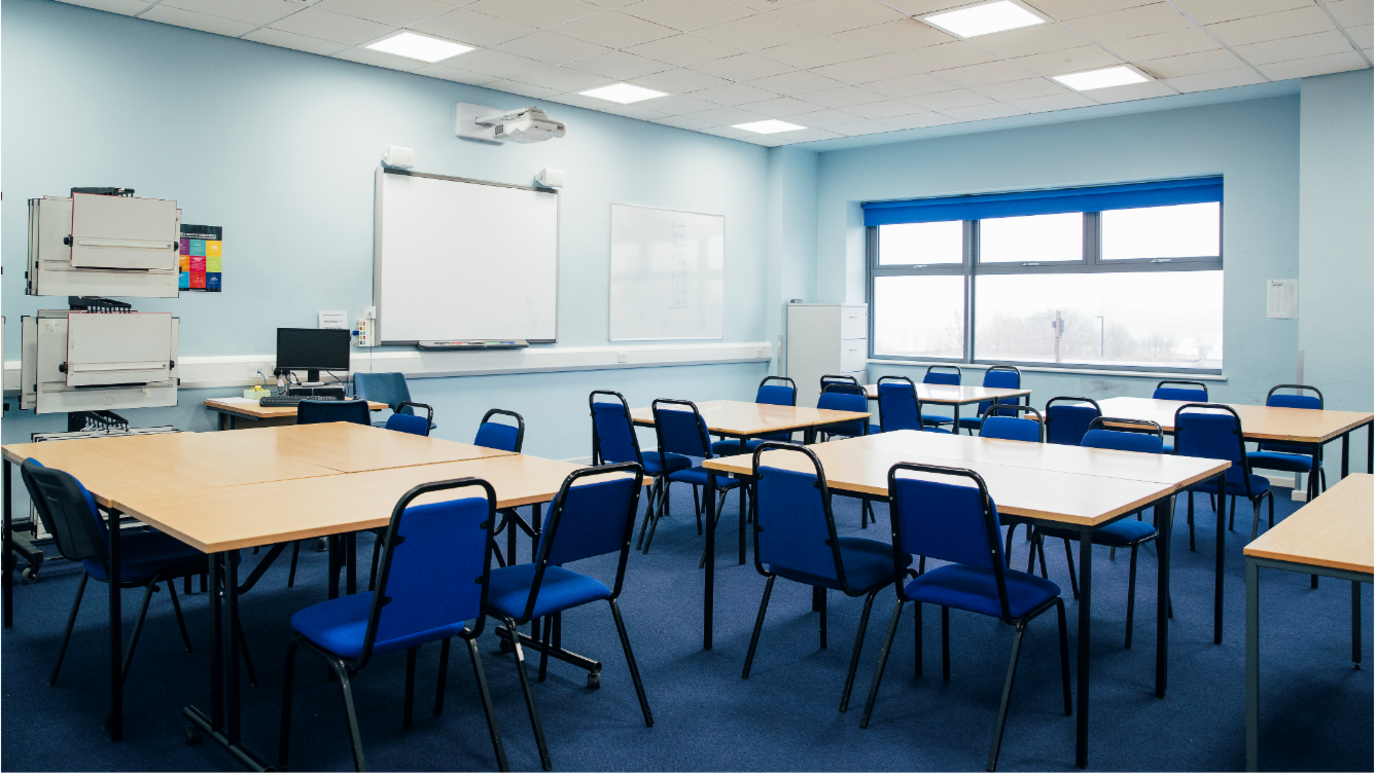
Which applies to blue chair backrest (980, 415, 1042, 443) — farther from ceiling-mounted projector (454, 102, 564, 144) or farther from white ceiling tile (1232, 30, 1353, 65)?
ceiling-mounted projector (454, 102, 564, 144)

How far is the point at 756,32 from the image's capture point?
5.41 m

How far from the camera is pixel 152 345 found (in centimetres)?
456

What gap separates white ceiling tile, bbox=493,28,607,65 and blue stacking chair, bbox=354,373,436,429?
7.18 feet

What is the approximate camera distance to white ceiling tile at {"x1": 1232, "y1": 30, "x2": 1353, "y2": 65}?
5469 mm

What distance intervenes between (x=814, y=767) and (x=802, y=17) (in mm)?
4028

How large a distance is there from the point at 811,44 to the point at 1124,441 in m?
3.03

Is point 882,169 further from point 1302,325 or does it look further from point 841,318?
point 1302,325

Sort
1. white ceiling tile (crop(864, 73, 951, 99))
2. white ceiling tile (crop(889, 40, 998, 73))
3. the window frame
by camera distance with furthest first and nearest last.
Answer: the window frame → white ceiling tile (crop(864, 73, 951, 99)) → white ceiling tile (crop(889, 40, 998, 73))

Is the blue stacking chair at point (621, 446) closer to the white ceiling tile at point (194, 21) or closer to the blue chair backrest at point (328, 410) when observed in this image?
the blue chair backrest at point (328, 410)

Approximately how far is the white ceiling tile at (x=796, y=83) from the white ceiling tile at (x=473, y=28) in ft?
6.02

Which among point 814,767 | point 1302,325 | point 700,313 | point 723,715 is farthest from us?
point 700,313

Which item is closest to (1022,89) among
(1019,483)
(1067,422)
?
(1067,422)

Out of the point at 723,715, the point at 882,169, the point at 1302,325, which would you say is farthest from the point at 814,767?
the point at 882,169

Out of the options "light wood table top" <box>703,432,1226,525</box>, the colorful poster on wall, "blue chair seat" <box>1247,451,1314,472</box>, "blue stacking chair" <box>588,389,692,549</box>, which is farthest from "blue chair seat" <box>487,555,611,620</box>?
"blue chair seat" <box>1247,451,1314,472</box>
